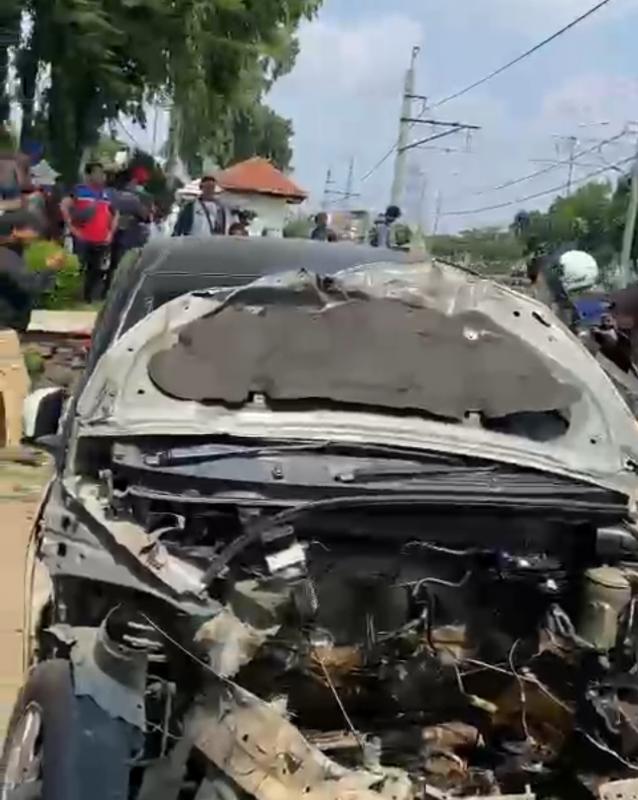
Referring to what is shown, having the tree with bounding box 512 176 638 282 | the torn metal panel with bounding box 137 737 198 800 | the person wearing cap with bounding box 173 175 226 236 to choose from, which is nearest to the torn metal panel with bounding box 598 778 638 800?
the torn metal panel with bounding box 137 737 198 800

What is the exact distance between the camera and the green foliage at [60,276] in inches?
581

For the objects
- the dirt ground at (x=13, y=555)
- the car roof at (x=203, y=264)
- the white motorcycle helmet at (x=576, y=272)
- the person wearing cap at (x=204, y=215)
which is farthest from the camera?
the person wearing cap at (x=204, y=215)

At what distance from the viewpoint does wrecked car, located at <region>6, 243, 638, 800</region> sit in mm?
3357

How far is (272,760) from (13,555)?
440 cm

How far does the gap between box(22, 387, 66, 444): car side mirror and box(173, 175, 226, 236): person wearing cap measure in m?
7.92

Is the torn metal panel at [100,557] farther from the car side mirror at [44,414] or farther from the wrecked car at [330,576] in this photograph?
the car side mirror at [44,414]

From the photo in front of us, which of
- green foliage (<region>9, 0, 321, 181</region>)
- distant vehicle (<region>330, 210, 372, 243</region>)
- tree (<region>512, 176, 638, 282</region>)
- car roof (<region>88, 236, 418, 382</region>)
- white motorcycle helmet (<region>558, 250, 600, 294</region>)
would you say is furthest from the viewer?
tree (<region>512, 176, 638, 282</region>)

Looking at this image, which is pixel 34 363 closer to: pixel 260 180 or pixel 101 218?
pixel 101 218

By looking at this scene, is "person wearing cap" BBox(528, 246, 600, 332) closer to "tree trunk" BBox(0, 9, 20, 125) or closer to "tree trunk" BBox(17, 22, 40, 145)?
"tree trunk" BBox(0, 9, 20, 125)

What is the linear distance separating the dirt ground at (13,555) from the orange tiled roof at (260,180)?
119ft

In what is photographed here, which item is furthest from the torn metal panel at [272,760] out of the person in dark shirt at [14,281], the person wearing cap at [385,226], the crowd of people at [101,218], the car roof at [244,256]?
the person wearing cap at [385,226]

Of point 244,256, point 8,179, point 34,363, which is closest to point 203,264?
point 244,256

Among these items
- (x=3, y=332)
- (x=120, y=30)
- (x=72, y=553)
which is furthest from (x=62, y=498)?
(x=120, y=30)

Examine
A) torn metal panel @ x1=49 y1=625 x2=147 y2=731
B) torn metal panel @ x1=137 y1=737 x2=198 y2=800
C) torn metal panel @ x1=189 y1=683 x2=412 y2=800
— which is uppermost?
torn metal panel @ x1=49 y1=625 x2=147 y2=731
